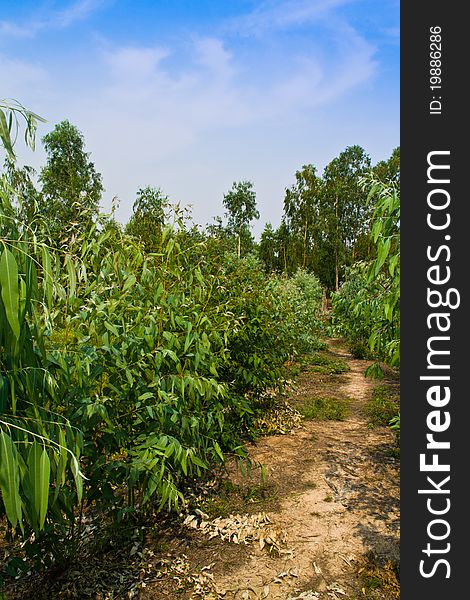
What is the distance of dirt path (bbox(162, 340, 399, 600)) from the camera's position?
2768 mm

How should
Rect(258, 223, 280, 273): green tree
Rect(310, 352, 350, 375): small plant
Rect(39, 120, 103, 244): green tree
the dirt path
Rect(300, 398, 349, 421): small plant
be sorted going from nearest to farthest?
the dirt path
Rect(300, 398, 349, 421): small plant
Rect(310, 352, 350, 375): small plant
Rect(39, 120, 103, 244): green tree
Rect(258, 223, 280, 273): green tree

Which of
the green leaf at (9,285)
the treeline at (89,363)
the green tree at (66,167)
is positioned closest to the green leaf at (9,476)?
the treeline at (89,363)

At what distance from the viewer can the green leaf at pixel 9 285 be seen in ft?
3.44

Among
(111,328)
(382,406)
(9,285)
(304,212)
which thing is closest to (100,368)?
(111,328)

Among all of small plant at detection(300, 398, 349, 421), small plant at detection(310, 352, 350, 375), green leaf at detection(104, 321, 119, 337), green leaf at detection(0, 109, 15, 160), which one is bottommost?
small plant at detection(300, 398, 349, 421)

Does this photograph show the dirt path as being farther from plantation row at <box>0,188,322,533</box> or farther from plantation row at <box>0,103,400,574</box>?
plantation row at <box>0,188,322,533</box>

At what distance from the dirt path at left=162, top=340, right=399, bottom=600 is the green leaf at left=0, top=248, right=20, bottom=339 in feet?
7.63

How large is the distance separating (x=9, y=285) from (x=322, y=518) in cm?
323

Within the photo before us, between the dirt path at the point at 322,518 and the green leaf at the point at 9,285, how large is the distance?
2.33 m

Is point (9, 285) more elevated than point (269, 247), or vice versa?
point (269, 247)

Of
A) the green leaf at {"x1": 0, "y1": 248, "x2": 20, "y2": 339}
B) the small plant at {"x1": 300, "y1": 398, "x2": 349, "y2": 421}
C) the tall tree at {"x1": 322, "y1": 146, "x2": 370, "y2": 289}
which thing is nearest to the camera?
the green leaf at {"x1": 0, "y1": 248, "x2": 20, "y2": 339}

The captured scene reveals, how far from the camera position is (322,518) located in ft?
11.7

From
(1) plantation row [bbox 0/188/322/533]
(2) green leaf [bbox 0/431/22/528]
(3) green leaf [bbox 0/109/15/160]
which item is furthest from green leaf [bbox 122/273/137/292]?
(2) green leaf [bbox 0/431/22/528]

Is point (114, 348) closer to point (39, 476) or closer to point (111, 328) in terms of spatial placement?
point (111, 328)
